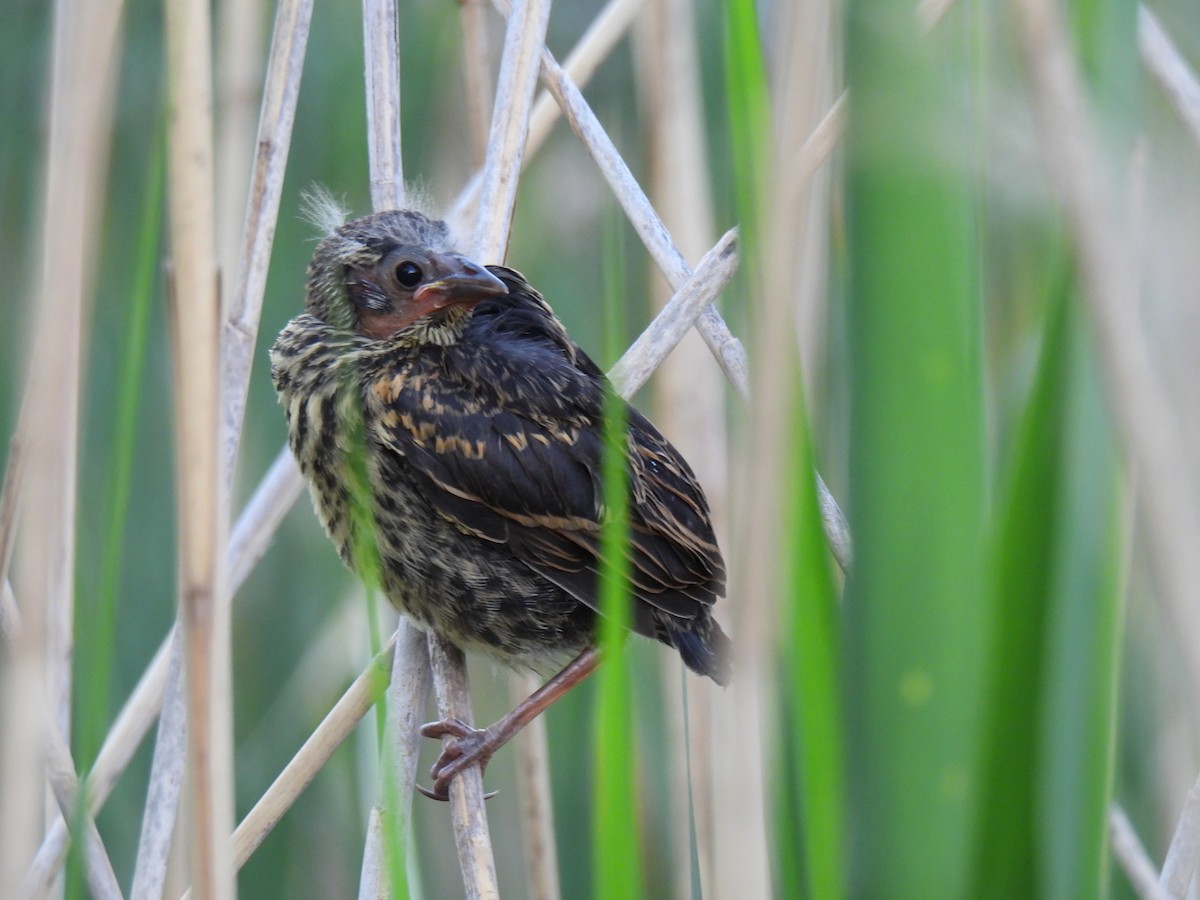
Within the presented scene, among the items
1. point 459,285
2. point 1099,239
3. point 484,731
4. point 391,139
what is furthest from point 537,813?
point 1099,239

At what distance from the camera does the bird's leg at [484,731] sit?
1.89m

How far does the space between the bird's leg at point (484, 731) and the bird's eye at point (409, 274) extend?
68cm

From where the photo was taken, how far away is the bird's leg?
1.89 meters

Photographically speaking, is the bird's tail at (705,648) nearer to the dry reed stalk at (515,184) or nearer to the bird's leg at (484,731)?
the bird's leg at (484,731)

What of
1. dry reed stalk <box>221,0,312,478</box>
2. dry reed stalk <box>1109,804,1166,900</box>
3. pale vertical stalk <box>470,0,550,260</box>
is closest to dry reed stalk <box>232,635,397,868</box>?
dry reed stalk <box>221,0,312,478</box>

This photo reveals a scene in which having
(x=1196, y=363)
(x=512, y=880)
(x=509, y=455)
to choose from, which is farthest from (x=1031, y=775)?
(x=512, y=880)

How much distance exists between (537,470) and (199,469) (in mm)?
916

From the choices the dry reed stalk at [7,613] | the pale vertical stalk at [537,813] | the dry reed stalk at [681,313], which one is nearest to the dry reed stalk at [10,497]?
the dry reed stalk at [7,613]

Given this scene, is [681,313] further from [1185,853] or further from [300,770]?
[1185,853]

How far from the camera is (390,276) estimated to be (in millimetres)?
2205

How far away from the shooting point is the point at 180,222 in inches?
46.1

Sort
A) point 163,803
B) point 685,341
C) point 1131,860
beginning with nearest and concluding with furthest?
point 163,803, point 1131,860, point 685,341

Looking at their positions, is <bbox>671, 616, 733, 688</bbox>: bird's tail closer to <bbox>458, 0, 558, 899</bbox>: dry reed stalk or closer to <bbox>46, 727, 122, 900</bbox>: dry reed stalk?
<bbox>458, 0, 558, 899</bbox>: dry reed stalk

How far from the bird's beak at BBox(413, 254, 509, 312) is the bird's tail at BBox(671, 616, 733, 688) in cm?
61
